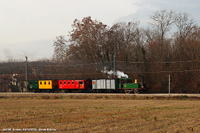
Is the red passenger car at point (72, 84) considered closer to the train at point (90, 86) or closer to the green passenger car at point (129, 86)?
the train at point (90, 86)

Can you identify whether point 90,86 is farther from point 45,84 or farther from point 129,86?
point 129,86

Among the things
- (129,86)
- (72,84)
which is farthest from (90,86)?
(129,86)

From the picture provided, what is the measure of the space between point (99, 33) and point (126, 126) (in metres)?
54.6

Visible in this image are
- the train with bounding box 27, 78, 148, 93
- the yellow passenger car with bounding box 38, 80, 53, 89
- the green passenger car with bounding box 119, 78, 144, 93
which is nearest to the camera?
the green passenger car with bounding box 119, 78, 144, 93

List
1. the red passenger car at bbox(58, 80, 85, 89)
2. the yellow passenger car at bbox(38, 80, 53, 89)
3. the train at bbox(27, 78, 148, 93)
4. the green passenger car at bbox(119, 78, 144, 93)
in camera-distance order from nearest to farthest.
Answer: the green passenger car at bbox(119, 78, 144, 93)
the train at bbox(27, 78, 148, 93)
the red passenger car at bbox(58, 80, 85, 89)
the yellow passenger car at bbox(38, 80, 53, 89)

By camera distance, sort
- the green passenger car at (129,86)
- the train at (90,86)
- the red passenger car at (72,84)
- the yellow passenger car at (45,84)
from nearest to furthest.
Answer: the green passenger car at (129,86) < the train at (90,86) < the red passenger car at (72,84) < the yellow passenger car at (45,84)

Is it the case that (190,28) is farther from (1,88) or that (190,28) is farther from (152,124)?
(152,124)

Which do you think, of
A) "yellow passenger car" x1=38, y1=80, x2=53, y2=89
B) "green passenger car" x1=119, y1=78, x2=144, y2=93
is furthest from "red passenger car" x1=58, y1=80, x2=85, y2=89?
"green passenger car" x1=119, y1=78, x2=144, y2=93

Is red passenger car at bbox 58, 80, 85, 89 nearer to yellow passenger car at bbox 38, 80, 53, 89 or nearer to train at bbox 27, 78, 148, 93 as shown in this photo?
train at bbox 27, 78, 148, 93

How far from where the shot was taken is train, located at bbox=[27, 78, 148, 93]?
48025mm

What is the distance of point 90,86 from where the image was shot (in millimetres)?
55125

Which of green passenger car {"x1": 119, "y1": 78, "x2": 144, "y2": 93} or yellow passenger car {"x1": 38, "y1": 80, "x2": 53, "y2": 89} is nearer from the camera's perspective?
green passenger car {"x1": 119, "y1": 78, "x2": 144, "y2": 93}

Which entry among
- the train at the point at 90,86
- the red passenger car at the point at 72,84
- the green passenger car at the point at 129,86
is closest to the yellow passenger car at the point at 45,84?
the train at the point at 90,86

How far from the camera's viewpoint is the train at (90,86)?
4803 centimetres
